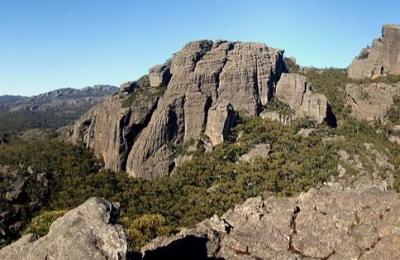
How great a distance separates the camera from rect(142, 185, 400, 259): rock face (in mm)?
29391

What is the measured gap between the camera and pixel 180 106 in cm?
11994

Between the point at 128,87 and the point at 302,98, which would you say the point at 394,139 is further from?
the point at 128,87

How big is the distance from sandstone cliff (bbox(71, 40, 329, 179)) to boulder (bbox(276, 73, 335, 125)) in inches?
9.1

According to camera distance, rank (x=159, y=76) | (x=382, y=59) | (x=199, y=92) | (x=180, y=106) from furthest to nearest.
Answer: (x=382, y=59) → (x=159, y=76) → (x=199, y=92) → (x=180, y=106)

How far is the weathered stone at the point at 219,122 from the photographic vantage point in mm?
116125

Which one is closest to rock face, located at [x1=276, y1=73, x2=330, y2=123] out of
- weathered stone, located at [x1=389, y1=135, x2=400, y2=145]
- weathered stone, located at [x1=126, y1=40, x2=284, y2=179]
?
weathered stone, located at [x1=126, y1=40, x2=284, y2=179]

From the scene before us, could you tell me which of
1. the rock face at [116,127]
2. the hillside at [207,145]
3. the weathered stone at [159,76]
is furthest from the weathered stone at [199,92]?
the rock face at [116,127]

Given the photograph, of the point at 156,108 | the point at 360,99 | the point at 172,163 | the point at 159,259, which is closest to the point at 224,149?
the point at 172,163

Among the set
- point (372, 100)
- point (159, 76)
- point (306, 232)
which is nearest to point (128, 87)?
point (159, 76)

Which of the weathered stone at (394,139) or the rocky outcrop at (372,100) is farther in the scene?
the rocky outcrop at (372,100)

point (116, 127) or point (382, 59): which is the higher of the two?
point (382, 59)

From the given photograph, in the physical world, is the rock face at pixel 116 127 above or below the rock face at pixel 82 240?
above

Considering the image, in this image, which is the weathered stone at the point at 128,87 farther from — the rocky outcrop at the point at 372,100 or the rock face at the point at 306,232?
the rock face at the point at 306,232

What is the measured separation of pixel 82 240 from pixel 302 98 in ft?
365
